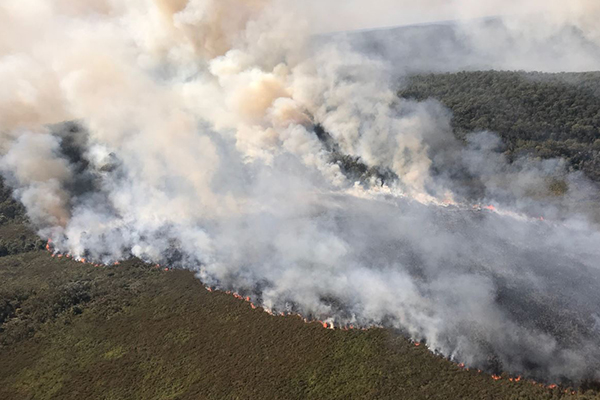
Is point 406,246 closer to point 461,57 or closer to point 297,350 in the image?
point 297,350

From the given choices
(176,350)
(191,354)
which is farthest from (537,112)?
(176,350)

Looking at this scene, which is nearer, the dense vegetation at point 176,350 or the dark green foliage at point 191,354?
the dark green foliage at point 191,354

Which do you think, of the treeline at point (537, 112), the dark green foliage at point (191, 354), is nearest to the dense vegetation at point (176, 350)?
the dark green foliage at point (191, 354)

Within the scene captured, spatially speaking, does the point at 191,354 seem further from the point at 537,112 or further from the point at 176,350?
the point at 537,112

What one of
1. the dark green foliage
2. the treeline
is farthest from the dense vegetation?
the treeline

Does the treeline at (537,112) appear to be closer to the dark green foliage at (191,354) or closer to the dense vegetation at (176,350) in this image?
the dark green foliage at (191,354)

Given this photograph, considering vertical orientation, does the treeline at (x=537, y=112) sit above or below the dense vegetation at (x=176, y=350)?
above

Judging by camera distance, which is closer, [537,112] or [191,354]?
[191,354]

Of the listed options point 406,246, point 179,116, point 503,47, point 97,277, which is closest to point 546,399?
point 406,246
